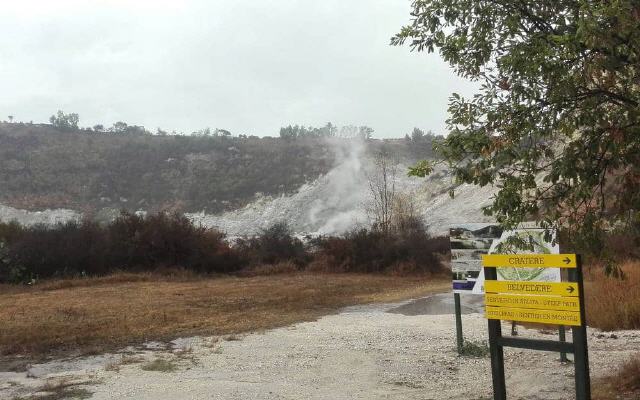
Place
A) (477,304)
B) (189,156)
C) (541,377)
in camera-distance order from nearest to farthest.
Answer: (541,377) < (477,304) < (189,156)

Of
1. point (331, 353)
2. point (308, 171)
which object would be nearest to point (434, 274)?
point (331, 353)

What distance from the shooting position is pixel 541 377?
6809 mm

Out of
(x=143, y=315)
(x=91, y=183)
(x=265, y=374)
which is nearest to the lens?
(x=265, y=374)

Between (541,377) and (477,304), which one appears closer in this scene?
(541,377)

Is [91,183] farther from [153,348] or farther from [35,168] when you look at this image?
[153,348]

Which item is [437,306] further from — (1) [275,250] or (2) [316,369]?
(1) [275,250]

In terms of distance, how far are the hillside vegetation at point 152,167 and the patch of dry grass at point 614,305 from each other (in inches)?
1811

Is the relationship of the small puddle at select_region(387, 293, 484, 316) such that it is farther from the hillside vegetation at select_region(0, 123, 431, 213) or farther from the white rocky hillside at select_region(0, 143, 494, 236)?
the hillside vegetation at select_region(0, 123, 431, 213)

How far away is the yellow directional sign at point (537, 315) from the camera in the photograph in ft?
15.0

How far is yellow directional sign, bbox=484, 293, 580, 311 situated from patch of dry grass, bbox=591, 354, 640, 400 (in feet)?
4.93

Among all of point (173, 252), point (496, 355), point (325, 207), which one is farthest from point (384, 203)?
point (496, 355)

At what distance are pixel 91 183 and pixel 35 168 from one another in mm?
6234

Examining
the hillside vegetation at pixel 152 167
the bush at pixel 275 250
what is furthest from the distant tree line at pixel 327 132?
the bush at pixel 275 250

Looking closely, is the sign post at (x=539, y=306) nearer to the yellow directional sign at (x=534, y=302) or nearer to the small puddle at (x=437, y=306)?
the yellow directional sign at (x=534, y=302)
